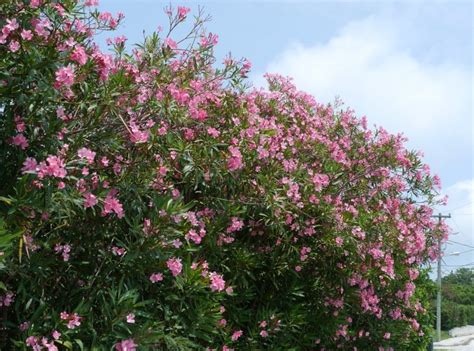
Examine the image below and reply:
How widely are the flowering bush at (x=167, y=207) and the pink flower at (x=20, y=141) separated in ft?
0.08

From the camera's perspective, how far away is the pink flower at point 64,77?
3.48m

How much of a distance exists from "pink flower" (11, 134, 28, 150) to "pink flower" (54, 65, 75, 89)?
1.02 feet

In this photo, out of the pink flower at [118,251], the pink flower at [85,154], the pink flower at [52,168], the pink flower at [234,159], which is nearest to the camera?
the pink flower at [52,168]

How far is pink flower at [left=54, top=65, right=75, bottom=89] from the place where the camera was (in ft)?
11.4

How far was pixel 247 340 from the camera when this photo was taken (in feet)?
18.2

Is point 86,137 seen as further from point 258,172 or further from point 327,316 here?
point 327,316

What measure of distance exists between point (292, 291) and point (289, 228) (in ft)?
1.90

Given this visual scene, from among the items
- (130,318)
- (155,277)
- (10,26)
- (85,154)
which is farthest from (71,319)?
(10,26)

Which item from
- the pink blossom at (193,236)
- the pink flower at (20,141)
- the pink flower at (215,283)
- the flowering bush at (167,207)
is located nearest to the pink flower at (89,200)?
the flowering bush at (167,207)

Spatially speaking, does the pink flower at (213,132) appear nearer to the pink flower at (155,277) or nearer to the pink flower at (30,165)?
the pink flower at (155,277)

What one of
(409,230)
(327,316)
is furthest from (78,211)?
(409,230)

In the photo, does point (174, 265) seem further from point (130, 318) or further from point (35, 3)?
point (35, 3)

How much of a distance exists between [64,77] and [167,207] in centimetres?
94

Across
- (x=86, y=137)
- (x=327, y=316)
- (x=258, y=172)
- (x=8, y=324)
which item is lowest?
(x=8, y=324)
